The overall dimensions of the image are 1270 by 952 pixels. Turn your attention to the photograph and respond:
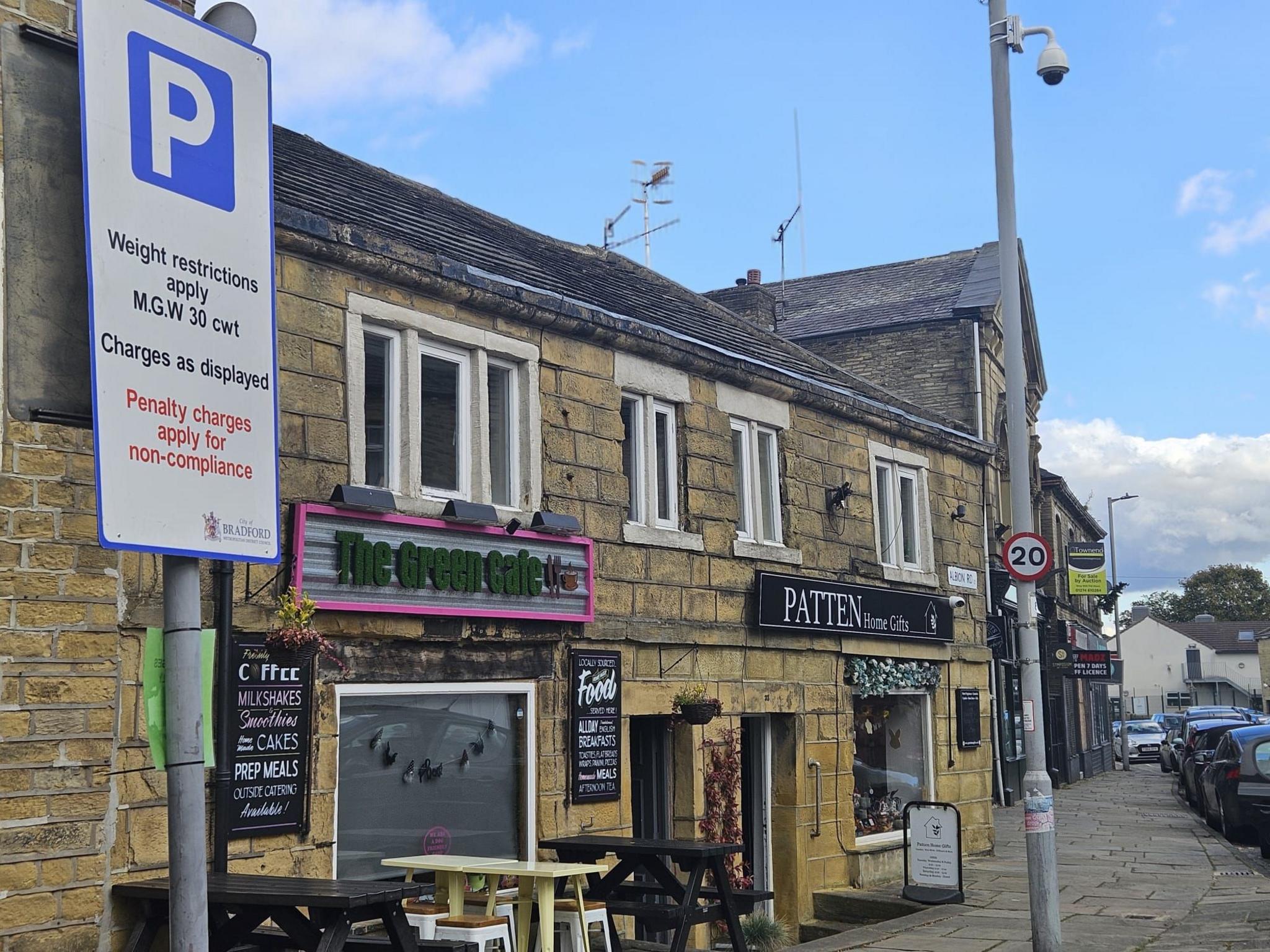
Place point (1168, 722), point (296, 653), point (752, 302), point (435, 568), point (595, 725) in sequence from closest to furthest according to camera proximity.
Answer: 1. point (296, 653)
2. point (435, 568)
3. point (595, 725)
4. point (752, 302)
5. point (1168, 722)

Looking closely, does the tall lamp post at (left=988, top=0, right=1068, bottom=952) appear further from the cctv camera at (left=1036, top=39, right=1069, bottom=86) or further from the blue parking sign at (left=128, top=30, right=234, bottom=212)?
the blue parking sign at (left=128, top=30, right=234, bottom=212)

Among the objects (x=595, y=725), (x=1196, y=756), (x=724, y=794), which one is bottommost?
(x=1196, y=756)

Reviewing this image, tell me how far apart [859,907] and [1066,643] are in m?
19.7

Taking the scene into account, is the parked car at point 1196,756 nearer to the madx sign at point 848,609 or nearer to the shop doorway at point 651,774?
the madx sign at point 848,609

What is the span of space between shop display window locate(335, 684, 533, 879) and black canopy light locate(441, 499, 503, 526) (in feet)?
4.01

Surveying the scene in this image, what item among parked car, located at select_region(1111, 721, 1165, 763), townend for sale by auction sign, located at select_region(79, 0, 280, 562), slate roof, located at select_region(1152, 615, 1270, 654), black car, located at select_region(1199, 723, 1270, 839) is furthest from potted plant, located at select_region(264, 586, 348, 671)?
slate roof, located at select_region(1152, 615, 1270, 654)

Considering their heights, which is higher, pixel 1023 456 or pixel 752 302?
pixel 752 302

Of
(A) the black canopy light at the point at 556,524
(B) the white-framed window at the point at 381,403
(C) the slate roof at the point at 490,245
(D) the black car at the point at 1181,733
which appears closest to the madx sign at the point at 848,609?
(C) the slate roof at the point at 490,245

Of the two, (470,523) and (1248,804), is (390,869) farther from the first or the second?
(1248,804)

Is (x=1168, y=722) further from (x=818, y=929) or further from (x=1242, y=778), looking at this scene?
(x=818, y=929)

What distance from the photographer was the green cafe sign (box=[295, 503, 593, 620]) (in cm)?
895

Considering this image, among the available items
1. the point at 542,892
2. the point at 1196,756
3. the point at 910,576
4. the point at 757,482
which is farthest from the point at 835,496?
the point at 1196,756

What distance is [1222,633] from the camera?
89375mm

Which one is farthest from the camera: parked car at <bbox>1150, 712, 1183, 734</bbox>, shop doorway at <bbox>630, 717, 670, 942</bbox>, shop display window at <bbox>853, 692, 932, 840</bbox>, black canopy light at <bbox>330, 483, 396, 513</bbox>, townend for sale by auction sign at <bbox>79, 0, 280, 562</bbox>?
parked car at <bbox>1150, 712, 1183, 734</bbox>
